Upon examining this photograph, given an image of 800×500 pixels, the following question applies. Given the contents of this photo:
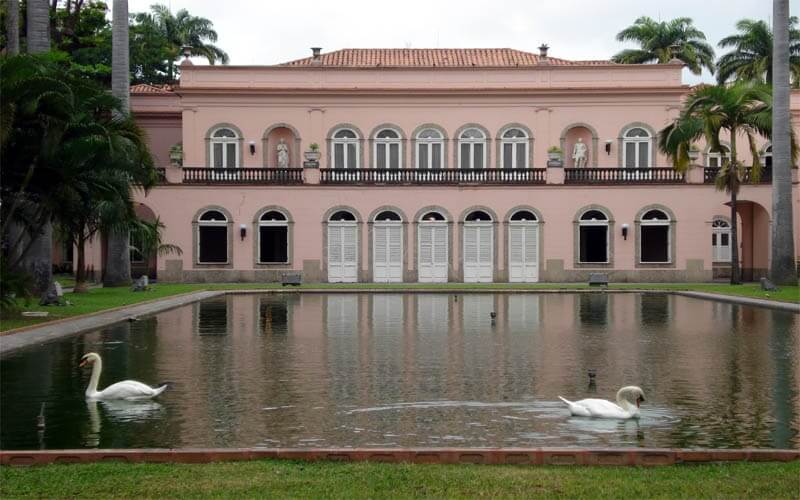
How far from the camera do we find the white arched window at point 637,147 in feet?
155

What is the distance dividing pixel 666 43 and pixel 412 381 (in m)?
51.6

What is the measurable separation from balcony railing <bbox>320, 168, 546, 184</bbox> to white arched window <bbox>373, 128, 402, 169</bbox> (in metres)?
2.66

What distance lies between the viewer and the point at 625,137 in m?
47.2

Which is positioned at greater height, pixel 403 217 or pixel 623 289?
pixel 403 217

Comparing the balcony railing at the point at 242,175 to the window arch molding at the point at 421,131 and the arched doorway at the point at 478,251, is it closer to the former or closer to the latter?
the window arch molding at the point at 421,131

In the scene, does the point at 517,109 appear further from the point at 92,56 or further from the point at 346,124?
the point at 92,56

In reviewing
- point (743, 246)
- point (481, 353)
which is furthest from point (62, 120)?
point (743, 246)

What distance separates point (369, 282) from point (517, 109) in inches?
419

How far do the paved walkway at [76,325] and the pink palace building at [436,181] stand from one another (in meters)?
13.5

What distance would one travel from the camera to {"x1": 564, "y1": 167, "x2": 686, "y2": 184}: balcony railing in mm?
44312

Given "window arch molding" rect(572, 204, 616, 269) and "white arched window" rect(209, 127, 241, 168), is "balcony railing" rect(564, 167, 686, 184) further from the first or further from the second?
"white arched window" rect(209, 127, 241, 168)

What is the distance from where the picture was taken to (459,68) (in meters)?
47.0

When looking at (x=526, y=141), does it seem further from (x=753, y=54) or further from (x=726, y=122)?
(x=753, y=54)

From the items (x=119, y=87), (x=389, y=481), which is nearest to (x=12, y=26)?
(x=119, y=87)
